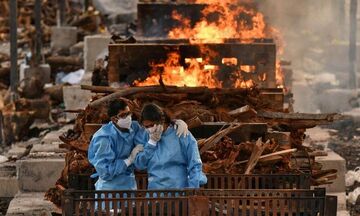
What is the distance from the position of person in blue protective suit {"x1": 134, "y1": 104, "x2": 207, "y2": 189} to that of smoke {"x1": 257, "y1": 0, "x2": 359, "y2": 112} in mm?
14508

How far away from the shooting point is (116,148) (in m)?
8.74

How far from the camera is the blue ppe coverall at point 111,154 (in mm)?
8641

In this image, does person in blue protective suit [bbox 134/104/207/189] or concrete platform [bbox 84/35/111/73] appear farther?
concrete platform [bbox 84/35/111/73]

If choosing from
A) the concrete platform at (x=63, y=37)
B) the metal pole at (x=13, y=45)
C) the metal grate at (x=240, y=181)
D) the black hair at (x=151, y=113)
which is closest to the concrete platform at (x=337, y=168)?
the metal grate at (x=240, y=181)

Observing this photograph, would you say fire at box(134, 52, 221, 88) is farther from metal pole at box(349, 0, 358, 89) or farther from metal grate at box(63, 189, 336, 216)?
metal pole at box(349, 0, 358, 89)

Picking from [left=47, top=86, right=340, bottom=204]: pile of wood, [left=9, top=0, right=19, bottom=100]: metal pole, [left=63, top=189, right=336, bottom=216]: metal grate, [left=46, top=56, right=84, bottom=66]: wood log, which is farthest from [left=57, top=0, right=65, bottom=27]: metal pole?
[left=63, top=189, right=336, bottom=216]: metal grate

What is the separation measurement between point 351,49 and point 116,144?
766 inches

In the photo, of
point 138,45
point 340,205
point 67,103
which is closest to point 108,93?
point 138,45

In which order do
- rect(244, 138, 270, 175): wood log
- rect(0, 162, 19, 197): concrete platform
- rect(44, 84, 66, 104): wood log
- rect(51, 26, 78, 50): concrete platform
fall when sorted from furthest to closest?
rect(51, 26, 78, 50): concrete platform, rect(44, 84, 66, 104): wood log, rect(0, 162, 19, 197): concrete platform, rect(244, 138, 270, 175): wood log

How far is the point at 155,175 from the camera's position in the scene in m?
8.83

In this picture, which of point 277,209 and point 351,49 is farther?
point 351,49

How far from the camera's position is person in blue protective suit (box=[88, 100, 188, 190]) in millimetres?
8648

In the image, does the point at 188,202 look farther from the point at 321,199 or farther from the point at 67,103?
the point at 67,103

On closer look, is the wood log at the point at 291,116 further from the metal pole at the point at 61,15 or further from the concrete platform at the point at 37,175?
the metal pole at the point at 61,15
